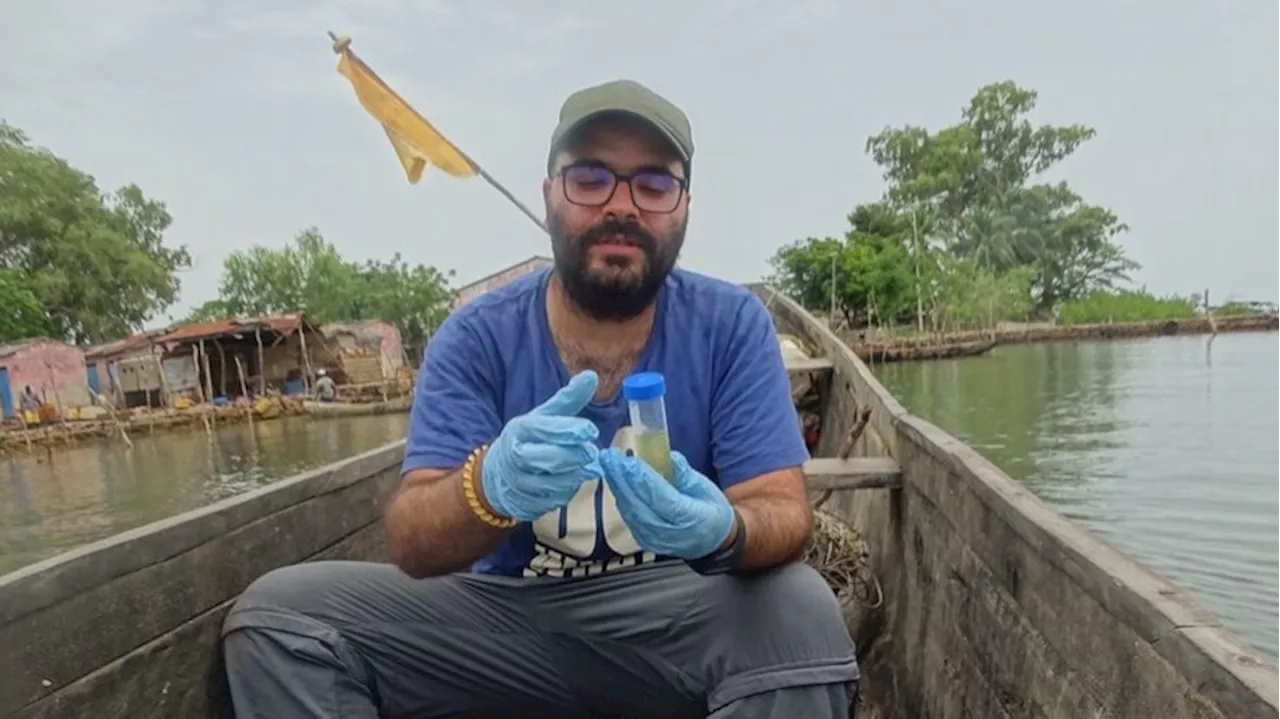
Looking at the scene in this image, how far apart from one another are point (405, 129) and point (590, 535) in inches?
296

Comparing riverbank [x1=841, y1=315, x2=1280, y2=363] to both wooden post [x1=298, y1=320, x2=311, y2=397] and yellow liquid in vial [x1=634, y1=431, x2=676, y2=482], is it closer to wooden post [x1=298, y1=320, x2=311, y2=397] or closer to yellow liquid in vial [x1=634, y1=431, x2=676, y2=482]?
wooden post [x1=298, y1=320, x2=311, y2=397]

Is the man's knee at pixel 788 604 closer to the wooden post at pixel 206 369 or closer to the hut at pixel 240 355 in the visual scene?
the wooden post at pixel 206 369

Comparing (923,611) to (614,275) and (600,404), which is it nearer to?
(600,404)

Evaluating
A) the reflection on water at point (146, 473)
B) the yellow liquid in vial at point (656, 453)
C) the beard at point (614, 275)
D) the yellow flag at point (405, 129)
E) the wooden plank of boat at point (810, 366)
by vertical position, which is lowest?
the reflection on water at point (146, 473)

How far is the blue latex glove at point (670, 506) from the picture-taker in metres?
1.42

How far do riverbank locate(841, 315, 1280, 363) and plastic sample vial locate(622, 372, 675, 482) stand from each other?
35021 mm

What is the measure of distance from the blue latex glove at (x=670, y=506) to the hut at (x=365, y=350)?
2881 centimetres

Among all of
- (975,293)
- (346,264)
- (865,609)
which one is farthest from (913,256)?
(865,609)

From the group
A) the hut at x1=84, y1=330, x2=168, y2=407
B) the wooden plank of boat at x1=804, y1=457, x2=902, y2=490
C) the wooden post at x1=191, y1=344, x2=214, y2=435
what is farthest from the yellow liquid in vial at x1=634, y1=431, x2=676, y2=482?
the hut at x1=84, y1=330, x2=168, y2=407

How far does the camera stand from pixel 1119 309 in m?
47.4

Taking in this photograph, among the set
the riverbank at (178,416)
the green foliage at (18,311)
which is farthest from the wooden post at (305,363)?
the green foliage at (18,311)

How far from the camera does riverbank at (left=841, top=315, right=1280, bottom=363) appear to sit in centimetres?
3803

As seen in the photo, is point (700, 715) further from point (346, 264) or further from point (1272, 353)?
point (346, 264)

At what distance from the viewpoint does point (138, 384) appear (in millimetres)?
29000
